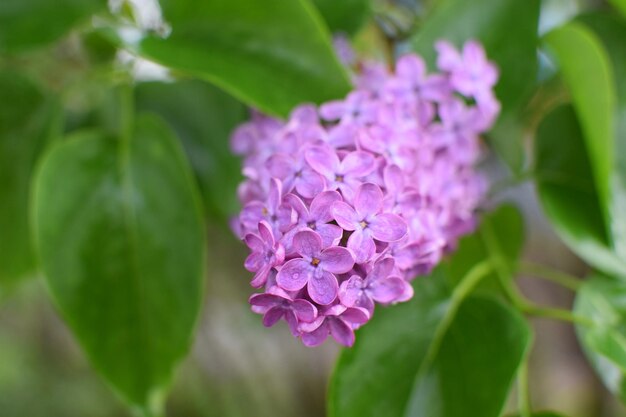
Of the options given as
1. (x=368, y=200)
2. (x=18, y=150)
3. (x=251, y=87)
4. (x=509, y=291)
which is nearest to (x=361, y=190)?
(x=368, y=200)

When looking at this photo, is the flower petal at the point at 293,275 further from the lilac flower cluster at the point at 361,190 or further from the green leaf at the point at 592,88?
the green leaf at the point at 592,88

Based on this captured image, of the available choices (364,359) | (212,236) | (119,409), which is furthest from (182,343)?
(119,409)

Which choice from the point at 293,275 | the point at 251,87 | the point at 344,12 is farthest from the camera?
the point at 344,12

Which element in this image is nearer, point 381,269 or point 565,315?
point 381,269

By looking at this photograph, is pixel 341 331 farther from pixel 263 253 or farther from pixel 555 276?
pixel 555 276

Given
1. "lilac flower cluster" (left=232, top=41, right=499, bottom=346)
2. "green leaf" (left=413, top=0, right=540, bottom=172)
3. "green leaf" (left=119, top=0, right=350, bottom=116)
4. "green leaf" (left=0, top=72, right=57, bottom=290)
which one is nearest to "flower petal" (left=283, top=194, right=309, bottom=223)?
"lilac flower cluster" (left=232, top=41, right=499, bottom=346)
